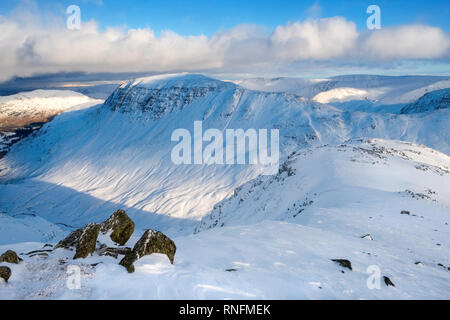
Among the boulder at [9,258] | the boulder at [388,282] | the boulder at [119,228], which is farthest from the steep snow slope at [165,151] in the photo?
the boulder at [388,282]

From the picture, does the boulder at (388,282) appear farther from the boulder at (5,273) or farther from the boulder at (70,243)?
the boulder at (70,243)

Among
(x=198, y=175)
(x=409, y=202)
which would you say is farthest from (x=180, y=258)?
(x=198, y=175)

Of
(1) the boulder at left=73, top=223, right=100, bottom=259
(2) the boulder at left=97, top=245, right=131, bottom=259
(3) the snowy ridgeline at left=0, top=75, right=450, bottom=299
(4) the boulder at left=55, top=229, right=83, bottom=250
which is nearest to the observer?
(3) the snowy ridgeline at left=0, top=75, right=450, bottom=299

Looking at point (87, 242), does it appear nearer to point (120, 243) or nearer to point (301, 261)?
point (120, 243)

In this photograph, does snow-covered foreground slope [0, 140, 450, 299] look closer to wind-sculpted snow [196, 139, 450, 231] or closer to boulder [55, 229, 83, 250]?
wind-sculpted snow [196, 139, 450, 231]

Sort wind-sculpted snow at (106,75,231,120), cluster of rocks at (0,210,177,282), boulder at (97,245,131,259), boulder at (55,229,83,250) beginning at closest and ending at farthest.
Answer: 1. cluster of rocks at (0,210,177,282)
2. boulder at (97,245,131,259)
3. boulder at (55,229,83,250)
4. wind-sculpted snow at (106,75,231,120)

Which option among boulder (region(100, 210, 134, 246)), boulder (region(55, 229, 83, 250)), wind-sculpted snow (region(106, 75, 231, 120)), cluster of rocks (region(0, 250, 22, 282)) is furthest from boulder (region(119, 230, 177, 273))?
wind-sculpted snow (region(106, 75, 231, 120))
